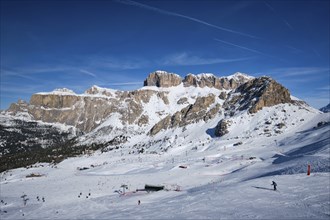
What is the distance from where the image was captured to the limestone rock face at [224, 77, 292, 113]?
143750 millimetres

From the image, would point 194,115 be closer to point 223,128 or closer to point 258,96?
point 258,96

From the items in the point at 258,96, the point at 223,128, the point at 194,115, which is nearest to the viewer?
the point at 223,128

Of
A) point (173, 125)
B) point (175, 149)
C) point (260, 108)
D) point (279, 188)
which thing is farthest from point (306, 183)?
point (173, 125)

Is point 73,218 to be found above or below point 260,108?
below

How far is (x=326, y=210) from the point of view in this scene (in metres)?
15.9

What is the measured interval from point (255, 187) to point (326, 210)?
983cm

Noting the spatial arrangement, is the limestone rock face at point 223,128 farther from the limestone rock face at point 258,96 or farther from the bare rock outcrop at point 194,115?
the bare rock outcrop at point 194,115

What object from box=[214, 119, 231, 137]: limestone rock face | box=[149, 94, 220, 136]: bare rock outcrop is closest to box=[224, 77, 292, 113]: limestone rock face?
box=[149, 94, 220, 136]: bare rock outcrop

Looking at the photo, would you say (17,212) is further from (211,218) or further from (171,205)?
(211,218)

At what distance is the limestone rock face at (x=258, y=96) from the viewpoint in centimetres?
14375

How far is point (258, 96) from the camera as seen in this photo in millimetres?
152000

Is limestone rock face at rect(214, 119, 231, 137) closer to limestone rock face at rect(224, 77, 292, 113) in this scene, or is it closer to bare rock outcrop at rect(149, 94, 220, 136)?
limestone rock face at rect(224, 77, 292, 113)

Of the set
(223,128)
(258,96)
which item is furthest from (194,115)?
(223,128)

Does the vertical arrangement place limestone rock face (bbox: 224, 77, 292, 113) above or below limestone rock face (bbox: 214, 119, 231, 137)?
above
